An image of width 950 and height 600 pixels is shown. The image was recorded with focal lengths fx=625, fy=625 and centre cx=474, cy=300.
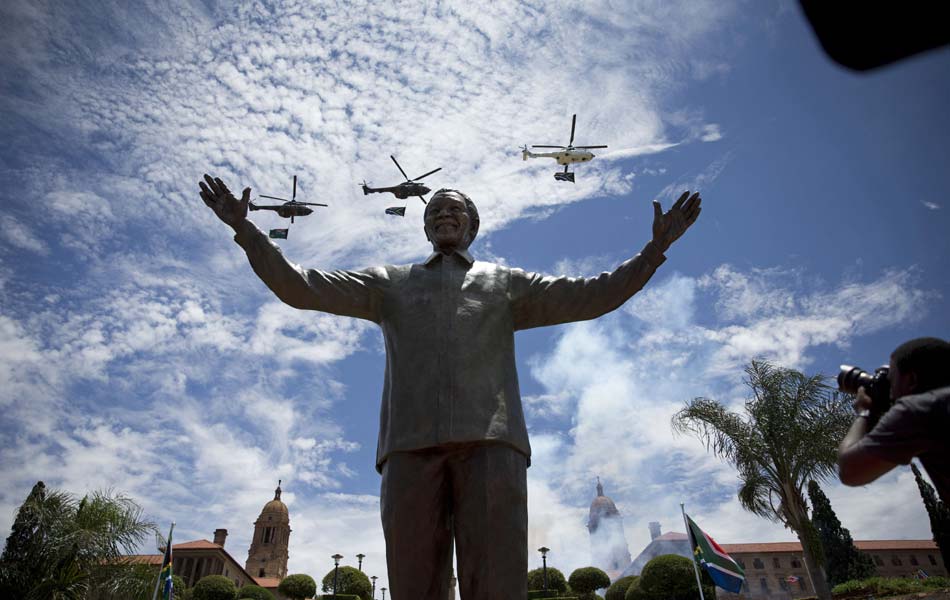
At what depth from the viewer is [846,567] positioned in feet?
121

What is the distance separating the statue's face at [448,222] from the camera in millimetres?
3791

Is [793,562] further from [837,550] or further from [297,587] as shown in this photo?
[297,587]

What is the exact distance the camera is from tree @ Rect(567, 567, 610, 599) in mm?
37656

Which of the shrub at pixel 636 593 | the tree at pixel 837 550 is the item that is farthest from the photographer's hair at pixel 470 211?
the tree at pixel 837 550

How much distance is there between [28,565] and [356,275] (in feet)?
47.7

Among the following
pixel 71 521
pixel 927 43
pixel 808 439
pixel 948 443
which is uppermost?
pixel 808 439

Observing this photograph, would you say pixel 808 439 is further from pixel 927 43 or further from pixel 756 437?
pixel 927 43

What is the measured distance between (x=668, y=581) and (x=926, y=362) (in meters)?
31.8

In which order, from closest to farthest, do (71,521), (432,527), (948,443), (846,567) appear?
→ (948,443) < (432,527) < (71,521) < (846,567)

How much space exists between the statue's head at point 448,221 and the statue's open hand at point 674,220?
1.13 metres

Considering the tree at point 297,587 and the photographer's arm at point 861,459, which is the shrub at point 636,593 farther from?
the photographer's arm at point 861,459

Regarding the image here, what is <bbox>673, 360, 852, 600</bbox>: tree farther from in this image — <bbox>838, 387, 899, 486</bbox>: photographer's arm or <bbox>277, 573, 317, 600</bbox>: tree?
<bbox>277, 573, 317, 600</bbox>: tree

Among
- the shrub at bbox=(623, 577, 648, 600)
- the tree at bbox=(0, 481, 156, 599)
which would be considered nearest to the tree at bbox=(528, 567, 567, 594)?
the shrub at bbox=(623, 577, 648, 600)

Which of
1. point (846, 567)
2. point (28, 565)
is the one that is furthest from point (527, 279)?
point (846, 567)
